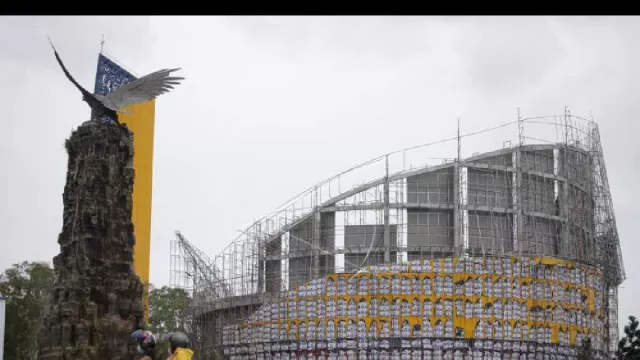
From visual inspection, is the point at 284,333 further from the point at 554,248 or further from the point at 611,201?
the point at 611,201

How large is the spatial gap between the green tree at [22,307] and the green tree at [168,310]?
26.4 ft

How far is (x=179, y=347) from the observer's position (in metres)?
8.77

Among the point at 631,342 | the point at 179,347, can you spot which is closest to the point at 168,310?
the point at 631,342

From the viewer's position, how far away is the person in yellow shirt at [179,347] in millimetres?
8664

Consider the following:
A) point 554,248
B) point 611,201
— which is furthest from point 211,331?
point 611,201

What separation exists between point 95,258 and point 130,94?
3817 mm

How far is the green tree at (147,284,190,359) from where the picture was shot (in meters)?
46.1

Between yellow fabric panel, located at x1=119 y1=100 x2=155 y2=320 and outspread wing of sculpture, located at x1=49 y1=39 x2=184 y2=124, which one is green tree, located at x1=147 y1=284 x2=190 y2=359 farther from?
outspread wing of sculpture, located at x1=49 y1=39 x2=184 y2=124

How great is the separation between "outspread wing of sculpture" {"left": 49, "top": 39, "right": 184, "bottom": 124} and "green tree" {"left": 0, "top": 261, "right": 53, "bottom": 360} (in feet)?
59.4

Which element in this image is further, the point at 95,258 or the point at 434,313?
the point at 434,313

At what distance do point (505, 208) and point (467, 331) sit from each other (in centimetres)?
621

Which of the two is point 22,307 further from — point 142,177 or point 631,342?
point 631,342

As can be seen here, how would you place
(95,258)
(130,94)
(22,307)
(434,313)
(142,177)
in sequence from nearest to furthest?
(95,258) < (130,94) < (22,307) < (434,313) < (142,177)

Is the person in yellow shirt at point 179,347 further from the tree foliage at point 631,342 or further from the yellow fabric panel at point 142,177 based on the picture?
the yellow fabric panel at point 142,177
